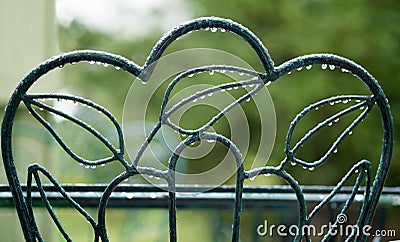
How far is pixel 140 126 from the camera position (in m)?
1.84

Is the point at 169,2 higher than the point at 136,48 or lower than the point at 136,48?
higher

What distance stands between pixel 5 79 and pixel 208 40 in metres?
0.78

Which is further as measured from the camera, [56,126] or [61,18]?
[61,18]

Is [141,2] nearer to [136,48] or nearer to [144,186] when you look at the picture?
[136,48]

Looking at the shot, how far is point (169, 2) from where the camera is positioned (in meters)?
2.23

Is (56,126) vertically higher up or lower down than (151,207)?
higher up

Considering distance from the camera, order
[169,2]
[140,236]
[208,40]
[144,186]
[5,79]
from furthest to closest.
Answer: [169,2]
[208,40]
[140,236]
[5,79]
[144,186]

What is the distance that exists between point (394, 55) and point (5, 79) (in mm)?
1271

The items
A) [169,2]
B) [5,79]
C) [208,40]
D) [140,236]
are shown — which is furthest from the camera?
[169,2]

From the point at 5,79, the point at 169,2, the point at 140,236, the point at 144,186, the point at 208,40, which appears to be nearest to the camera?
the point at 144,186

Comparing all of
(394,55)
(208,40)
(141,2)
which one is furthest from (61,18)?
(394,55)

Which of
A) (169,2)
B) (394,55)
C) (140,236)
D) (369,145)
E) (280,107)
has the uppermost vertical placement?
(169,2)

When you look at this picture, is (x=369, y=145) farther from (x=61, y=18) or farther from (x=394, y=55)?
(x=61, y=18)

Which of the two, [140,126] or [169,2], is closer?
[140,126]
